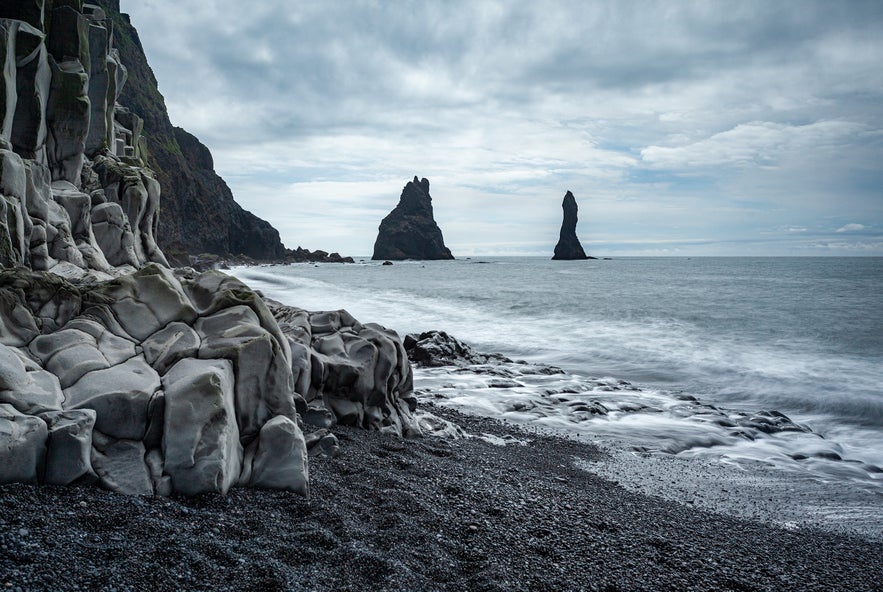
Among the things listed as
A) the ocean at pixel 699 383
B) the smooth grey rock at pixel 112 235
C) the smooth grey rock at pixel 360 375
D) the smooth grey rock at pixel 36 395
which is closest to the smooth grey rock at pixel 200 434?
the smooth grey rock at pixel 36 395

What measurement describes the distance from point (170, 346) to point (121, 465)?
144 centimetres

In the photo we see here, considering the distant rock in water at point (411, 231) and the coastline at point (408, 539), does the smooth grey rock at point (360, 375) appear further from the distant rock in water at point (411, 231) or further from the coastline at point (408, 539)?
the distant rock in water at point (411, 231)

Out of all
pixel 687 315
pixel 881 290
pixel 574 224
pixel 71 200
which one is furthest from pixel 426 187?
pixel 71 200

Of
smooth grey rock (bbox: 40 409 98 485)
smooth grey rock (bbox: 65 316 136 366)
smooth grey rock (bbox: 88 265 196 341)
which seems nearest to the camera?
smooth grey rock (bbox: 40 409 98 485)

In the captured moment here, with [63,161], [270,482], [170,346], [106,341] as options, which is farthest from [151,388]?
[63,161]

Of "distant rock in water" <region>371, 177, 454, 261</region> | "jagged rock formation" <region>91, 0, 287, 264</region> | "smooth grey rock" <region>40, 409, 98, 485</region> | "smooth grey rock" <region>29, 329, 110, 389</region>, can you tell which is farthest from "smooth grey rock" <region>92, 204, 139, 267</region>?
"distant rock in water" <region>371, 177, 454, 261</region>

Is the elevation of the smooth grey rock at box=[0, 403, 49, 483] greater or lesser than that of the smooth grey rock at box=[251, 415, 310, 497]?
greater

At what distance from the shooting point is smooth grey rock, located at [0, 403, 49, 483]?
3453 millimetres

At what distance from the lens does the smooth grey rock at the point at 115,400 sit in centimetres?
407

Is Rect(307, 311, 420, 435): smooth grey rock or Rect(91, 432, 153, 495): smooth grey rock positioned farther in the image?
Rect(307, 311, 420, 435): smooth grey rock

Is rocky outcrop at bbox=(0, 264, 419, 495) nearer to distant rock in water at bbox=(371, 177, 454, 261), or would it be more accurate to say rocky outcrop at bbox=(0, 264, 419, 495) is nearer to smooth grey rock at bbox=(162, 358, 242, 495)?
smooth grey rock at bbox=(162, 358, 242, 495)

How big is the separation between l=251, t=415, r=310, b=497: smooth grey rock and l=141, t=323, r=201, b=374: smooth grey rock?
1.02 m

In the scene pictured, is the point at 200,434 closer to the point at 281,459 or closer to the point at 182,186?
the point at 281,459

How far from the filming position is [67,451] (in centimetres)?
369
